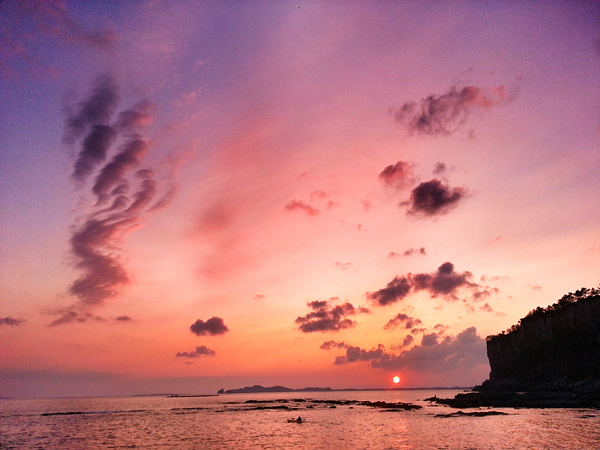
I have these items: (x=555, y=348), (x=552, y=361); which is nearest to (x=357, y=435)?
(x=552, y=361)

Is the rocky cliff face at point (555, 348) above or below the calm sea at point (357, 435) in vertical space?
above

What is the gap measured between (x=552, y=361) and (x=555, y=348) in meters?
4.84

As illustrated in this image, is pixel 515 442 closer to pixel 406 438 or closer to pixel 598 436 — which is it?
pixel 598 436

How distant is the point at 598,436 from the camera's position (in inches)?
1849

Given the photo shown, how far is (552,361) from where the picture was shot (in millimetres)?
126250

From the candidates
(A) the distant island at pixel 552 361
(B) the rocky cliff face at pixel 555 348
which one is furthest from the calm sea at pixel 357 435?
(B) the rocky cliff face at pixel 555 348

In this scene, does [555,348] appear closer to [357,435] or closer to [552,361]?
[552,361]

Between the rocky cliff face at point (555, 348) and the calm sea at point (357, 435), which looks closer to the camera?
the calm sea at point (357, 435)

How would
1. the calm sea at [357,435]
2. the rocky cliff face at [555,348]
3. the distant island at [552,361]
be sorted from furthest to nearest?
the rocky cliff face at [555,348] < the distant island at [552,361] < the calm sea at [357,435]

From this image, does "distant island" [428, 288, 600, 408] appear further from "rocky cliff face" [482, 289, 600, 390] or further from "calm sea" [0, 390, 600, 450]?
"calm sea" [0, 390, 600, 450]

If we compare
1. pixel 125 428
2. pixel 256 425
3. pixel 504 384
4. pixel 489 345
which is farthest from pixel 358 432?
pixel 489 345

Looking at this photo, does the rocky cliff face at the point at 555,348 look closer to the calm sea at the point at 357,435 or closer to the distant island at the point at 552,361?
the distant island at the point at 552,361

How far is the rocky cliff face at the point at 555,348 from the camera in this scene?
364 feet

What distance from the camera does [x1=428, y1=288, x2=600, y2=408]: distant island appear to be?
9550cm
